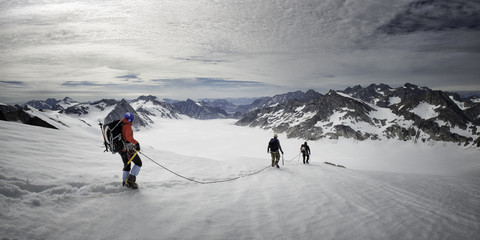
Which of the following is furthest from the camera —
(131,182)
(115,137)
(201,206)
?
(115,137)

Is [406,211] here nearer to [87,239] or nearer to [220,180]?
[220,180]

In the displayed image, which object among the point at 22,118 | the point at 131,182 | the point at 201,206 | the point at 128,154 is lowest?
the point at 201,206

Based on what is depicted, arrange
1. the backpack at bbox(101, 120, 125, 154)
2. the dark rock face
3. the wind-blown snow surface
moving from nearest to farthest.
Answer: the wind-blown snow surface < the backpack at bbox(101, 120, 125, 154) < the dark rock face

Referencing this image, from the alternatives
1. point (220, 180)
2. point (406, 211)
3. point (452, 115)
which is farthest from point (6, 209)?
point (452, 115)

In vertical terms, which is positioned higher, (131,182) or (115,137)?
(115,137)

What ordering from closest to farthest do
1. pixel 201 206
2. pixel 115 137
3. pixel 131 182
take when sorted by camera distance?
1. pixel 201 206
2. pixel 131 182
3. pixel 115 137

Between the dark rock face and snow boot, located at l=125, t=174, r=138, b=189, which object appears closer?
snow boot, located at l=125, t=174, r=138, b=189

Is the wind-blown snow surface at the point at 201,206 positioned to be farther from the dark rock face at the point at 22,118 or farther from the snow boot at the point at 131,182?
the dark rock face at the point at 22,118

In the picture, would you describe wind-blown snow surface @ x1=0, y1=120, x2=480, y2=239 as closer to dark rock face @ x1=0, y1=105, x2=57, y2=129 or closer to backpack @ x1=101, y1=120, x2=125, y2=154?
backpack @ x1=101, y1=120, x2=125, y2=154

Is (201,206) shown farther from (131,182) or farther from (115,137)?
(115,137)

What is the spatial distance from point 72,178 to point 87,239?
3.83 m

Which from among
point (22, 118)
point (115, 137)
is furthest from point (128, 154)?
point (22, 118)

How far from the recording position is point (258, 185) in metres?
9.34

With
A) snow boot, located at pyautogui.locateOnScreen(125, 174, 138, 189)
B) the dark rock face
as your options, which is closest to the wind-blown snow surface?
snow boot, located at pyautogui.locateOnScreen(125, 174, 138, 189)
